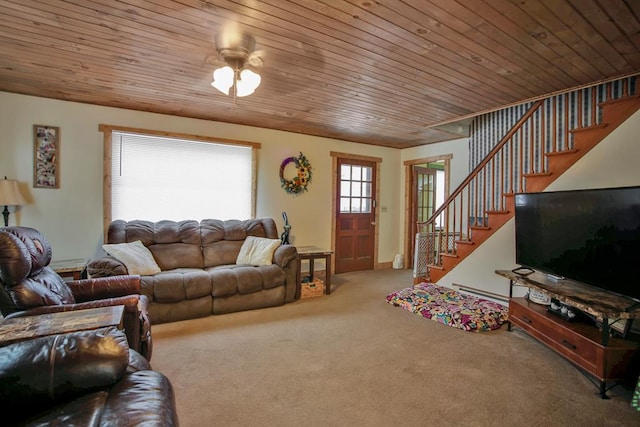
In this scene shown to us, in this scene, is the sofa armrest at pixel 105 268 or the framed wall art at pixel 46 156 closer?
the sofa armrest at pixel 105 268

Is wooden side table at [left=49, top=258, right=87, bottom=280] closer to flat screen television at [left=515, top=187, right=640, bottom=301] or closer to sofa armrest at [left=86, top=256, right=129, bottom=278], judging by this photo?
sofa armrest at [left=86, top=256, right=129, bottom=278]

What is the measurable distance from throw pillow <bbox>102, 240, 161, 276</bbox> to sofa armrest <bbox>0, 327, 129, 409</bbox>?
85.0 inches

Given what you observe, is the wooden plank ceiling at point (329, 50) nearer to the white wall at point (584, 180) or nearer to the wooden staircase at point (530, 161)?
the wooden staircase at point (530, 161)

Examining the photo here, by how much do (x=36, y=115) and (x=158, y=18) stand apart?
2562 mm

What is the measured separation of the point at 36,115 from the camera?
3.60 m

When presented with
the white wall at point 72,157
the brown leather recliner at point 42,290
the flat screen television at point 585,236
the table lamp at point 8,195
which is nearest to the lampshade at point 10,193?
the table lamp at point 8,195

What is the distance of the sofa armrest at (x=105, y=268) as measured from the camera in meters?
2.99

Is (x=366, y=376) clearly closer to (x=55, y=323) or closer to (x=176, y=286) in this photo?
(x=55, y=323)

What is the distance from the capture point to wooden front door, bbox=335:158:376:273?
18.9 feet

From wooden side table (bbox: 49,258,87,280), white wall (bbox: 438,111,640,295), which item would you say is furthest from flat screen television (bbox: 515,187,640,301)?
wooden side table (bbox: 49,258,87,280)

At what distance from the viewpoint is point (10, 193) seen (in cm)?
328

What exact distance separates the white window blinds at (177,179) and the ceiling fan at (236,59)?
1.97 metres

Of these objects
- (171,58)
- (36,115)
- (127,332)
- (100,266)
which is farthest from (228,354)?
(36,115)

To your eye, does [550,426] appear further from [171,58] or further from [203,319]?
[171,58]
